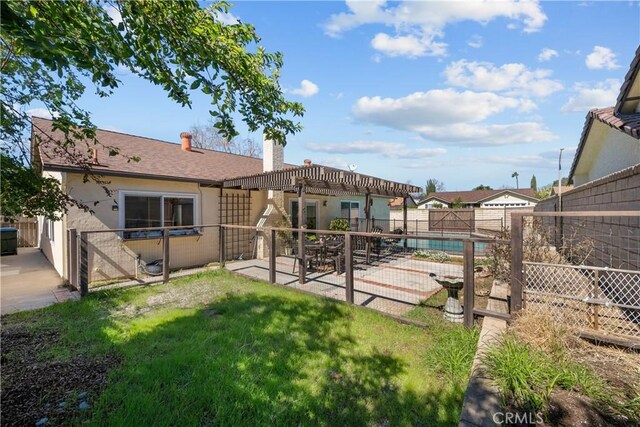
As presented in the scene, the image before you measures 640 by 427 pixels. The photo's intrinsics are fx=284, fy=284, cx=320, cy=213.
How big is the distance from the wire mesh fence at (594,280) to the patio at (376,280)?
2.04 metres

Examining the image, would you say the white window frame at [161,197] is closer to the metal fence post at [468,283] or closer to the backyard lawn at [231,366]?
the backyard lawn at [231,366]

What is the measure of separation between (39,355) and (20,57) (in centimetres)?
345

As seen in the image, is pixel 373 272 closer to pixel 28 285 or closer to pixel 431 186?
pixel 28 285

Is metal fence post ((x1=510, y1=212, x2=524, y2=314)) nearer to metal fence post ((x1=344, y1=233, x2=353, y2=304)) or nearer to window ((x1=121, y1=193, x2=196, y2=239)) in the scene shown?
metal fence post ((x1=344, y1=233, x2=353, y2=304))

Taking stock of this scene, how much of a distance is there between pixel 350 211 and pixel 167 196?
1037 centimetres

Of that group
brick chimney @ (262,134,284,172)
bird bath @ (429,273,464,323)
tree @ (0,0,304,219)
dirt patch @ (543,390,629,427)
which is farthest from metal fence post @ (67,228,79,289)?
dirt patch @ (543,390,629,427)

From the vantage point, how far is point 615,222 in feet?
16.9

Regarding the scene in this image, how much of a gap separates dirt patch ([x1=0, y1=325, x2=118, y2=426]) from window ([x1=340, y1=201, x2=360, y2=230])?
41.9ft

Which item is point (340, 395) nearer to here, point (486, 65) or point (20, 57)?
point (20, 57)

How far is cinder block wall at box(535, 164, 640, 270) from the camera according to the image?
431 centimetres

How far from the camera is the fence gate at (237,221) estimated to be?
9.95m

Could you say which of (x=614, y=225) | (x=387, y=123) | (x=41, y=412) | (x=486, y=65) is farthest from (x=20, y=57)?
(x=387, y=123)

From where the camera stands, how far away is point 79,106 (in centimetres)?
350

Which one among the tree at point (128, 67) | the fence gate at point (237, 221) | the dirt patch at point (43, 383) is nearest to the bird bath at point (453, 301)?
the tree at point (128, 67)
